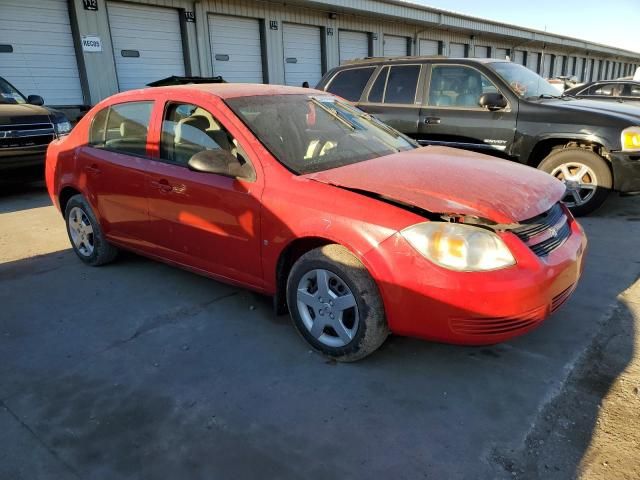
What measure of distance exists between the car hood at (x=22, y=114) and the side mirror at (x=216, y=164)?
5.87 metres

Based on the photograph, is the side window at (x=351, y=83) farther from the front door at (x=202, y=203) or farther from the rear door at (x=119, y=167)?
the front door at (x=202, y=203)

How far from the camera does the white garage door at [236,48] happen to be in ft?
47.4

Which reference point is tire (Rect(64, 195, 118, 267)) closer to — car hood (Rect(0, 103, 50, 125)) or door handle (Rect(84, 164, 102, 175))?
door handle (Rect(84, 164, 102, 175))

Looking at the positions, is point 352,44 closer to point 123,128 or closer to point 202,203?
point 123,128

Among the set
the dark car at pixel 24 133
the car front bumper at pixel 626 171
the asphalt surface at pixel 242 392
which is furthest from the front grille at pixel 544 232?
the dark car at pixel 24 133

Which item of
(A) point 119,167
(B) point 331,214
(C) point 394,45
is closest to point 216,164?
→ (B) point 331,214

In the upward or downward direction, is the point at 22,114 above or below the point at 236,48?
below

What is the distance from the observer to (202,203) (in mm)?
3395

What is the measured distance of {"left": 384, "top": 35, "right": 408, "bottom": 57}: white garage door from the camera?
20.2 meters

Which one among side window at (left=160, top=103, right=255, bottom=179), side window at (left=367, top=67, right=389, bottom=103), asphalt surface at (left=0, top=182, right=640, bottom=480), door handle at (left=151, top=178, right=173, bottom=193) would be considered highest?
side window at (left=367, top=67, right=389, bottom=103)

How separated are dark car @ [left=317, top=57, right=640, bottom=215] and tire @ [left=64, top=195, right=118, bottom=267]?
12.9ft

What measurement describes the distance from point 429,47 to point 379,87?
17.8 metres

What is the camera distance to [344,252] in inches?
110

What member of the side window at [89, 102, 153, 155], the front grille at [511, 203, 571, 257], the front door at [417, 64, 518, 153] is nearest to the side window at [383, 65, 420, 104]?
the front door at [417, 64, 518, 153]
